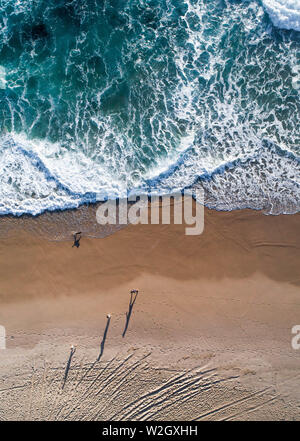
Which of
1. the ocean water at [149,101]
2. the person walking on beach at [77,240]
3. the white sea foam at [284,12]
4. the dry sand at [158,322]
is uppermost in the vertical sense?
the white sea foam at [284,12]

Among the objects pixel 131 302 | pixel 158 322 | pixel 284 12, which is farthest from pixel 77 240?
pixel 284 12

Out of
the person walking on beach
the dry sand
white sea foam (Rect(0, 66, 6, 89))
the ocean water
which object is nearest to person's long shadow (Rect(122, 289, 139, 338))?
the dry sand

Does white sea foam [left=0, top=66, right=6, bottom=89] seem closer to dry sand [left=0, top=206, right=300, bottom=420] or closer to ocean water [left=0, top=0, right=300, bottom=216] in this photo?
ocean water [left=0, top=0, right=300, bottom=216]

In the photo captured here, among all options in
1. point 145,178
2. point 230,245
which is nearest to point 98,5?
point 145,178

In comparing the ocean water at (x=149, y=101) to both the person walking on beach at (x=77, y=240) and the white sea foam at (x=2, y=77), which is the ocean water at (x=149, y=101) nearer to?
the white sea foam at (x=2, y=77)

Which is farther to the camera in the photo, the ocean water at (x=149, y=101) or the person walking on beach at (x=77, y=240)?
the ocean water at (x=149, y=101)

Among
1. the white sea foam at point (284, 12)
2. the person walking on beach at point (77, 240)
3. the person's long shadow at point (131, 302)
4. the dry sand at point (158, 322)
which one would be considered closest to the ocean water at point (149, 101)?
the white sea foam at point (284, 12)

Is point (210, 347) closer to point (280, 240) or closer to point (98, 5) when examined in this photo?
point (280, 240)
